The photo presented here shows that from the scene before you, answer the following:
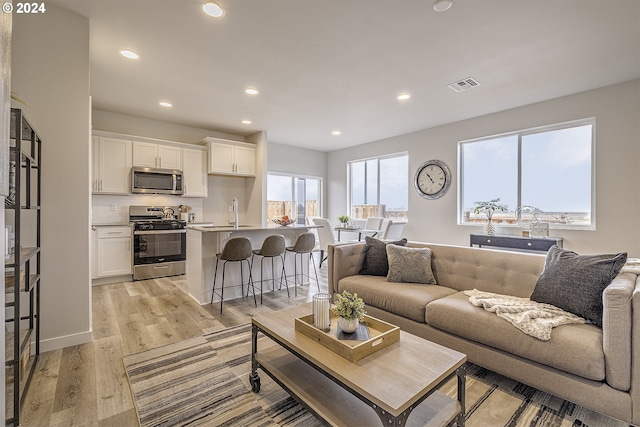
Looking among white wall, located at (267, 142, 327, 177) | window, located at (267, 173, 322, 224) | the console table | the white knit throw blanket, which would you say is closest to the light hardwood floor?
the white knit throw blanket

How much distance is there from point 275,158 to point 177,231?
2908mm

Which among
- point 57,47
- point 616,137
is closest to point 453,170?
point 616,137

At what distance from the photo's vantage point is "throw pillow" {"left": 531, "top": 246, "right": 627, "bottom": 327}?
180 centimetres

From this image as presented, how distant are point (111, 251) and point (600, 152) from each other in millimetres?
7029

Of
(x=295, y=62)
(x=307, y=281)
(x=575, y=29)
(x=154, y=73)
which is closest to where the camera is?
(x=575, y=29)

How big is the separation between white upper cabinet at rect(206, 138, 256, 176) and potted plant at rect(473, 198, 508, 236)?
4269 millimetres

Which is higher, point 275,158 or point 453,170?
point 275,158

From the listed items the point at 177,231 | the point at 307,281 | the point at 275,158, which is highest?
the point at 275,158

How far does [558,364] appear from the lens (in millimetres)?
1656

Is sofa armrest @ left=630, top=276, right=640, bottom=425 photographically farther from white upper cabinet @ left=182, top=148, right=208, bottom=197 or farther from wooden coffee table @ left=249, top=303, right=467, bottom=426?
white upper cabinet @ left=182, top=148, right=208, bottom=197

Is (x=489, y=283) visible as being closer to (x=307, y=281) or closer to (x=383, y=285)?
(x=383, y=285)

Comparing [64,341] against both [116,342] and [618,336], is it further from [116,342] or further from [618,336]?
[618,336]

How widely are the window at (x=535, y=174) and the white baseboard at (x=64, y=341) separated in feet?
17.8

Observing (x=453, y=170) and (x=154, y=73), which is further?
(x=453, y=170)
